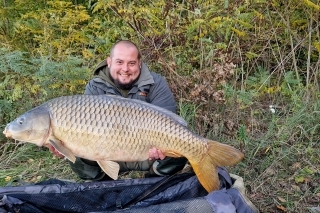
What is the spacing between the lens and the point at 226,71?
9.45 feet

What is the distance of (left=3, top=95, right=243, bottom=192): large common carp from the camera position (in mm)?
1938

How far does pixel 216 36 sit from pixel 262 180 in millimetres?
1268

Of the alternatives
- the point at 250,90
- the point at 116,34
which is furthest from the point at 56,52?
the point at 250,90

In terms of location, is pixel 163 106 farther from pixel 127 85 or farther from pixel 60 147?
pixel 60 147

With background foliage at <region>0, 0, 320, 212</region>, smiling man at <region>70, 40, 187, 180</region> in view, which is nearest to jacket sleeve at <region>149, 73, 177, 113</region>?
smiling man at <region>70, 40, 187, 180</region>

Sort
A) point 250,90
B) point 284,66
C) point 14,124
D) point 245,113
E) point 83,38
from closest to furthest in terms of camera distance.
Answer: point 14,124 → point 245,113 → point 250,90 → point 284,66 → point 83,38

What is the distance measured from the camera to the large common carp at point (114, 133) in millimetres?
1938

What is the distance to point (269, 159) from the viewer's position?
8.94ft

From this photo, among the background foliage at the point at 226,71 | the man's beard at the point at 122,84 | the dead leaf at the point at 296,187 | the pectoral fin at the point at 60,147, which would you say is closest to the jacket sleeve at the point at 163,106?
the man's beard at the point at 122,84

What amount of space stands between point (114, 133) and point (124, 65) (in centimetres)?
62

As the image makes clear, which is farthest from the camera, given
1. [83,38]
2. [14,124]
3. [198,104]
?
[83,38]

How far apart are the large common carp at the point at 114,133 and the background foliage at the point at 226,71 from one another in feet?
1.98

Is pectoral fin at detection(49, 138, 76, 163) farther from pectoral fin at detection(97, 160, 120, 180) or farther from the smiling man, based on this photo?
the smiling man

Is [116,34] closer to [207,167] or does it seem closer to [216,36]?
[216,36]
